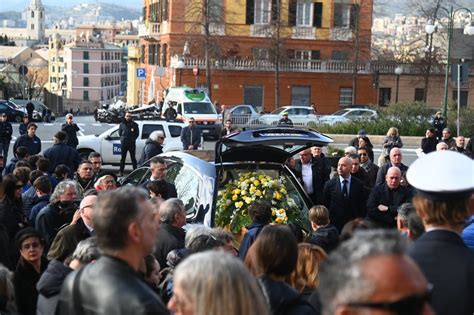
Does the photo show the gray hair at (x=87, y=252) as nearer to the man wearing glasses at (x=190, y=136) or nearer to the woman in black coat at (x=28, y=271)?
the woman in black coat at (x=28, y=271)

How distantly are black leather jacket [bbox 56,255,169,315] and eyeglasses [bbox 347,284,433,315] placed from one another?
123 centimetres

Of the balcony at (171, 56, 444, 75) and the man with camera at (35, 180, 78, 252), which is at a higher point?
the balcony at (171, 56, 444, 75)

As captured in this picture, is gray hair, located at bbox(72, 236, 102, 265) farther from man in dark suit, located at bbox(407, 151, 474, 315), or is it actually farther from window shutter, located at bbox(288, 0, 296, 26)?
window shutter, located at bbox(288, 0, 296, 26)

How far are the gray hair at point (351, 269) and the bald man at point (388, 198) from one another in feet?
25.3

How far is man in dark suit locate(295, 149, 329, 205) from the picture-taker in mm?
13039

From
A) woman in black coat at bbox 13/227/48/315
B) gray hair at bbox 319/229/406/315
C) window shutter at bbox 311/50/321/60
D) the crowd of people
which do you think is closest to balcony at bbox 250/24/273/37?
window shutter at bbox 311/50/321/60

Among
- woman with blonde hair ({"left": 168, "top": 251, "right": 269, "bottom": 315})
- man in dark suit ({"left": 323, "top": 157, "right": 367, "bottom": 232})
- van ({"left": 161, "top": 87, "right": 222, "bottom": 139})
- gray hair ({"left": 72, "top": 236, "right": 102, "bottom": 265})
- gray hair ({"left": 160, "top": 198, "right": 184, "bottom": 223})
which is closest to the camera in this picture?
woman with blonde hair ({"left": 168, "top": 251, "right": 269, "bottom": 315})

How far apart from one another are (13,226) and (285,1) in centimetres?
4973

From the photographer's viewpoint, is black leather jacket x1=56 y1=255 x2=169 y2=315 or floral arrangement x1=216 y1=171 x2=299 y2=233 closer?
black leather jacket x1=56 y1=255 x2=169 y2=315

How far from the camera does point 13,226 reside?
8680mm

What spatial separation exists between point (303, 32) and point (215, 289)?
5514cm

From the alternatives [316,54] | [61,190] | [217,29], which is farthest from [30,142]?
[316,54]

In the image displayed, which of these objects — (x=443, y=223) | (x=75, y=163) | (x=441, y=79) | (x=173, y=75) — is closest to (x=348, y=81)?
(x=441, y=79)

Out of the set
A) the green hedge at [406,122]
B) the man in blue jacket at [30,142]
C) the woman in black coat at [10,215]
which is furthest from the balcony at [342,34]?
the woman in black coat at [10,215]
